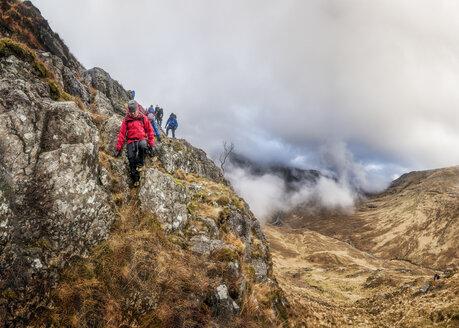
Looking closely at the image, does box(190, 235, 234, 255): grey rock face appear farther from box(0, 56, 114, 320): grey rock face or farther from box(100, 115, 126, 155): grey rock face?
box(100, 115, 126, 155): grey rock face

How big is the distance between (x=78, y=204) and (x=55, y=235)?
116 cm

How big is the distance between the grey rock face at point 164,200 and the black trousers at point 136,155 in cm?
59

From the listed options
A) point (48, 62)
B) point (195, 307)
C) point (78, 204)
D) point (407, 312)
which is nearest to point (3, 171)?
point (78, 204)

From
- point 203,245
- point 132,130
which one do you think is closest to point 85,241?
point 203,245

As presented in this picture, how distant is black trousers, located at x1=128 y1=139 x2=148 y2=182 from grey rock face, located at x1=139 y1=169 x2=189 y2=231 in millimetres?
588

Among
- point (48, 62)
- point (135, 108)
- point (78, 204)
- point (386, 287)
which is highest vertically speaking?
point (48, 62)

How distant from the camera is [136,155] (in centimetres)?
1091

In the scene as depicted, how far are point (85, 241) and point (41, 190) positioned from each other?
7.00 ft

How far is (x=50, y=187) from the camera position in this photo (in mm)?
6637

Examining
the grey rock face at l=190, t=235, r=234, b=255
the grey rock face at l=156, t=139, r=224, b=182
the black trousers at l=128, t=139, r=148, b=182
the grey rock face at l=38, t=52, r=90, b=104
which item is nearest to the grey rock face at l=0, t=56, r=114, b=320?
the black trousers at l=128, t=139, r=148, b=182

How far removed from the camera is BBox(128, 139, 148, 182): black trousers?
10672mm

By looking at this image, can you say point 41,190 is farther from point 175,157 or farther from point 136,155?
point 175,157

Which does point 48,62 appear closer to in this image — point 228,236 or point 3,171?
point 3,171

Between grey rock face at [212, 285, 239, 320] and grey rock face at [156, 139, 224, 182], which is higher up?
grey rock face at [156, 139, 224, 182]
